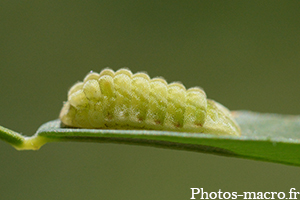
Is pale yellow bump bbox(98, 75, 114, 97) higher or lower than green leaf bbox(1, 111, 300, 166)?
higher

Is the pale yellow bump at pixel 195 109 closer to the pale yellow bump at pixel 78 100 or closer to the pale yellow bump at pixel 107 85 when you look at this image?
the pale yellow bump at pixel 107 85

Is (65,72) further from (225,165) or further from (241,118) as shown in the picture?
(241,118)

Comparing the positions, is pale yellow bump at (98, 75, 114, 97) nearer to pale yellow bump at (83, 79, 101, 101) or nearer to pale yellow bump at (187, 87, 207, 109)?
pale yellow bump at (83, 79, 101, 101)

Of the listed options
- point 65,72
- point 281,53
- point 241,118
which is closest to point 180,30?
point 281,53

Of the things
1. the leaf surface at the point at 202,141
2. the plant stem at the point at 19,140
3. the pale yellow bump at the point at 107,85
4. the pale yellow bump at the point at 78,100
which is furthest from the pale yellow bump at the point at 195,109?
the plant stem at the point at 19,140

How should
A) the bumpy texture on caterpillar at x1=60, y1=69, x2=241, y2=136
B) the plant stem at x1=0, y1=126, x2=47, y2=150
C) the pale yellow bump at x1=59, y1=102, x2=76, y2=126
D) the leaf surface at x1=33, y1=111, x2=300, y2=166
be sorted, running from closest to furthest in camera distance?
the leaf surface at x1=33, y1=111, x2=300, y2=166
the plant stem at x1=0, y1=126, x2=47, y2=150
the bumpy texture on caterpillar at x1=60, y1=69, x2=241, y2=136
the pale yellow bump at x1=59, y1=102, x2=76, y2=126

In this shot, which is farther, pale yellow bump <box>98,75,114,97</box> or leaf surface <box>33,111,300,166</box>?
pale yellow bump <box>98,75,114,97</box>

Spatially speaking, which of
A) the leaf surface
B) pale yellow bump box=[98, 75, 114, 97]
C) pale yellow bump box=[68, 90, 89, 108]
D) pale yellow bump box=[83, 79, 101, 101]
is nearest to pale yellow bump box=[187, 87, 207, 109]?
the leaf surface

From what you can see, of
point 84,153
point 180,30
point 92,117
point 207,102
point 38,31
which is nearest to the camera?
point 92,117
